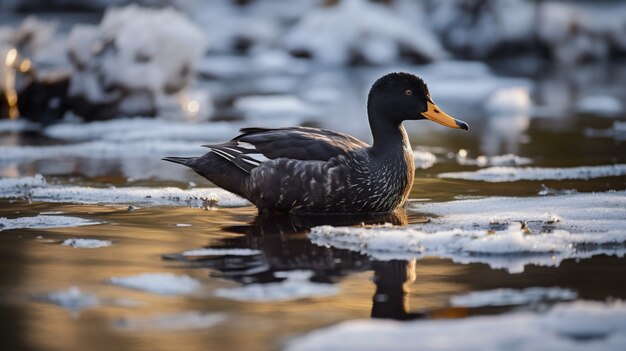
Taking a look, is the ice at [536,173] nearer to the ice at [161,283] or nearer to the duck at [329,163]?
the duck at [329,163]

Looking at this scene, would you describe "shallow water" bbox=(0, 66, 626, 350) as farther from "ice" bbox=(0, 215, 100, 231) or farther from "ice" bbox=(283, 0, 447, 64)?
"ice" bbox=(283, 0, 447, 64)

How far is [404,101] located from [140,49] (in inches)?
214

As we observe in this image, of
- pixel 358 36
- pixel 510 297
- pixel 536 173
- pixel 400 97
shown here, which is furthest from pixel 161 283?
pixel 358 36

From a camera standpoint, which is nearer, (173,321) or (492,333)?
(492,333)

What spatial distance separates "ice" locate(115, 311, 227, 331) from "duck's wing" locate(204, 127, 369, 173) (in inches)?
94.1

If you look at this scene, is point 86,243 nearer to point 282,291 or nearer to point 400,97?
point 282,291

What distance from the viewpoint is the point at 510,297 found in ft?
14.2

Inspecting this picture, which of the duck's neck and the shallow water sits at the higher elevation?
the duck's neck

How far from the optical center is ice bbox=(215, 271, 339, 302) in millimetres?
4387

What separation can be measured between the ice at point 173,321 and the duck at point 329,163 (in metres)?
2.30

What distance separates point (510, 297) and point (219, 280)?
1289mm

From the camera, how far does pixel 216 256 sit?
518 cm

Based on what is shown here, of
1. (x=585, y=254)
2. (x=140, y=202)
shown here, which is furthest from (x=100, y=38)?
(x=585, y=254)

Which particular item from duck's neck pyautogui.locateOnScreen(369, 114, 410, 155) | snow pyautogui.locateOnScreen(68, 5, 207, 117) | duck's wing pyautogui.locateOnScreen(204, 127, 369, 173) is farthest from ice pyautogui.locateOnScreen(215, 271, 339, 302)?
snow pyautogui.locateOnScreen(68, 5, 207, 117)
